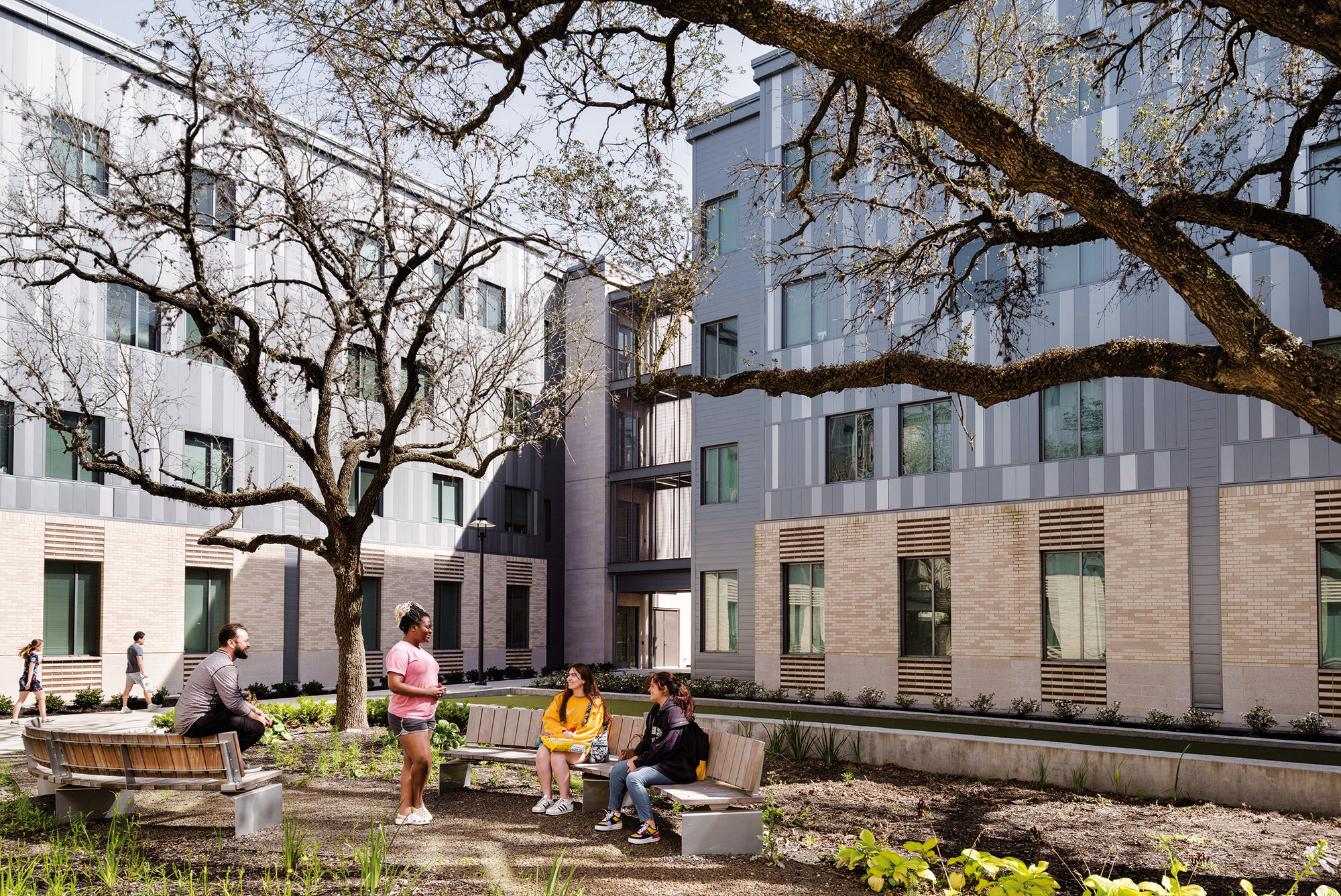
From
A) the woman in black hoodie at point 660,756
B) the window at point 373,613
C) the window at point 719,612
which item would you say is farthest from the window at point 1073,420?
the window at point 373,613

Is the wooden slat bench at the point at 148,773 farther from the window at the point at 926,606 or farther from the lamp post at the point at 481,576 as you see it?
the lamp post at the point at 481,576

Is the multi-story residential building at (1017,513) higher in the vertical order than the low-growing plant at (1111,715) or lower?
higher

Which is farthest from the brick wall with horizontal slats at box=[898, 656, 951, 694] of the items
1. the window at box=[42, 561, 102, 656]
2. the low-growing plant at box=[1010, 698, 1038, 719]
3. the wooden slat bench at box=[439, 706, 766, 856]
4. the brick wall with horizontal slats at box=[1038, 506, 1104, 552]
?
the window at box=[42, 561, 102, 656]

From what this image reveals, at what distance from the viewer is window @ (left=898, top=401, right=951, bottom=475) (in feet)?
78.2

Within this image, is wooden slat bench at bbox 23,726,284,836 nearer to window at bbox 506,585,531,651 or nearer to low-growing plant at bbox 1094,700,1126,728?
low-growing plant at bbox 1094,700,1126,728

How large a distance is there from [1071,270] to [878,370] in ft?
50.1

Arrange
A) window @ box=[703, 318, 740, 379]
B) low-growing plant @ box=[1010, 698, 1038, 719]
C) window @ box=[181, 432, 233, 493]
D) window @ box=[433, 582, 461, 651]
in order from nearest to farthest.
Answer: low-growing plant @ box=[1010, 698, 1038, 719] → window @ box=[181, 432, 233, 493] → window @ box=[703, 318, 740, 379] → window @ box=[433, 582, 461, 651]

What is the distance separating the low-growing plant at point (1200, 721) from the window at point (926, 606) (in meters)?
5.57

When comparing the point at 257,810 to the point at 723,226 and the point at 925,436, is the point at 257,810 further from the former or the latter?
the point at 723,226

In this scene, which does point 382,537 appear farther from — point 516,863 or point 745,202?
point 516,863

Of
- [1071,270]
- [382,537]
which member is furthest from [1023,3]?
[382,537]

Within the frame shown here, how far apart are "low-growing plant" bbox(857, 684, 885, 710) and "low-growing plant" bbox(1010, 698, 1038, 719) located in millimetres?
3312

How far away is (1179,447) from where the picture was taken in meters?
20.1

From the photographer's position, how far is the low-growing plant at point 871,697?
78.1ft
